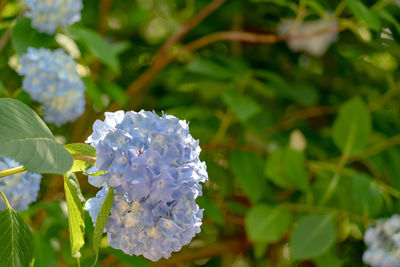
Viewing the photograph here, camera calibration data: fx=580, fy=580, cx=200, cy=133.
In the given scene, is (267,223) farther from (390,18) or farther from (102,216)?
(102,216)

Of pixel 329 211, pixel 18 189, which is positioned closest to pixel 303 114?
pixel 329 211

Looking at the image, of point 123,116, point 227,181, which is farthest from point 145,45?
point 123,116

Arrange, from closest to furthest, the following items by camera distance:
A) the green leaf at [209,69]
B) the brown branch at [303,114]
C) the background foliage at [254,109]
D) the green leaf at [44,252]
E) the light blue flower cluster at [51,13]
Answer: the light blue flower cluster at [51,13], the green leaf at [44,252], the background foliage at [254,109], the green leaf at [209,69], the brown branch at [303,114]

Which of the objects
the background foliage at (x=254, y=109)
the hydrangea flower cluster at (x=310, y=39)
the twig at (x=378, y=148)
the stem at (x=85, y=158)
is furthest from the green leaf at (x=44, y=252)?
the hydrangea flower cluster at (x=310, y=39)

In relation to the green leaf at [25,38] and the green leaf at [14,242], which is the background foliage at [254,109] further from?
the green leaf at [14,242]

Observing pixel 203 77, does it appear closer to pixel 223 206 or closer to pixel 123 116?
pixel 223 206

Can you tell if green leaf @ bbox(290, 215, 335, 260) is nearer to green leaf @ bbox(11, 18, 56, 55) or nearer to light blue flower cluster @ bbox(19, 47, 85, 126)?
light blue flower cluster @ bbox(19, 47, 85, 126)
